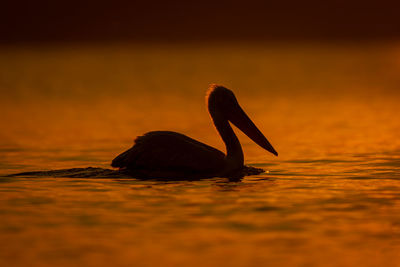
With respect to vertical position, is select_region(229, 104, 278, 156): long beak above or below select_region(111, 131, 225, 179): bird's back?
above

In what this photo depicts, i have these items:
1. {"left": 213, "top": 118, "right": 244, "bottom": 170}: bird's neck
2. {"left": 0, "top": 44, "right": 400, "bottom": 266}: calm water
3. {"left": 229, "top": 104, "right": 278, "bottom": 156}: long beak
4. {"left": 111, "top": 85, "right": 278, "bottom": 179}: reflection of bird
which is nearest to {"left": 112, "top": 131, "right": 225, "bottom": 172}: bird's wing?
{"left": 111, "top": 85, "right": 278, "bottom": 179}: reflection of bird

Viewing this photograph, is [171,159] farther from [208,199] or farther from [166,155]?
[208,199]

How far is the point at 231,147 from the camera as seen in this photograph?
38.3ft

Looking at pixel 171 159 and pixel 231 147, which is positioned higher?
pixel 231 147

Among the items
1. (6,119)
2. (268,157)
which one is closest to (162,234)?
(268,157)

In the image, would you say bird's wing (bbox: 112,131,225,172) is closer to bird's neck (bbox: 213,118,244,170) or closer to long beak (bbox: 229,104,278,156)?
bird's neck (bbox: 213,118,244,170)

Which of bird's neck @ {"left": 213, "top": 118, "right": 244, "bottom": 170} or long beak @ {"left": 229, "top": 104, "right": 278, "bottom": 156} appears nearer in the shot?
bird's neck @ {"left": 213, "top": 118, "right": 244, "bottom": 170}

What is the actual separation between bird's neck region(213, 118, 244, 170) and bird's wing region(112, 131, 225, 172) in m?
0.43

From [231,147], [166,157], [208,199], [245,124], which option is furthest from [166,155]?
[245,124]

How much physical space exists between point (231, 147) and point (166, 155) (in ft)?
3.37

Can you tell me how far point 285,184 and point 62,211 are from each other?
2726 mm

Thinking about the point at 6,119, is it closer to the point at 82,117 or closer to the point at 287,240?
the point at 82,117

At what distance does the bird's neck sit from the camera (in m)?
11.5

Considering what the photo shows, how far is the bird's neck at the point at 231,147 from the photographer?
11.5 m
